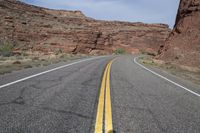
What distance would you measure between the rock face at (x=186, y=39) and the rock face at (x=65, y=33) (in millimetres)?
29742

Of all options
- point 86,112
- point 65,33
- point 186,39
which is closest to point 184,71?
point 186,39

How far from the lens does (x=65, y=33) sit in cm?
6631

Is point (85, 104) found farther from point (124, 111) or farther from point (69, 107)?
point (124, 111)

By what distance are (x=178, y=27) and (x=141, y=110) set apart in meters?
35.7

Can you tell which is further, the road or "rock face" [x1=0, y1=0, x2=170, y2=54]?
"rock face" [x1=0, y1=0, x2=170, y2=54]

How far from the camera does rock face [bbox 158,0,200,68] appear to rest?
103ft

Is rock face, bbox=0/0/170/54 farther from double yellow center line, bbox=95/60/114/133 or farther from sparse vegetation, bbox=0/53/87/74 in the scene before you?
double yellow center line, bbox=95/60/114/133

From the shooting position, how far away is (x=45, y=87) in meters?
8.05

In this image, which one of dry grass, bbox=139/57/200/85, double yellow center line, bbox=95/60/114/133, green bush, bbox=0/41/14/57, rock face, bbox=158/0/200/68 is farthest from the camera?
green bush, bbox=0/41/14/57

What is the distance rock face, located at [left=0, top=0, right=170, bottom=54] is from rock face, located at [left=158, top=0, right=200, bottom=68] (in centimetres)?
2974


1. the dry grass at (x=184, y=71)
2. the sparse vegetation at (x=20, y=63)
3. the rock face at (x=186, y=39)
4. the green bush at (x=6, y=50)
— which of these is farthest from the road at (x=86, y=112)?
the green bush at (x=6, y=50)

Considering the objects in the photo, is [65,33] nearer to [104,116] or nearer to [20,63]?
[20,63]

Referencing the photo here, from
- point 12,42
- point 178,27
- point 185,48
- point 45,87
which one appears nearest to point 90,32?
point 12,42

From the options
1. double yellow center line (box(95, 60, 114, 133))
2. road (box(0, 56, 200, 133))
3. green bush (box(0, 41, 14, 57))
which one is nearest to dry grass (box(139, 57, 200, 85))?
road (box(0, 56, 200, 133))
